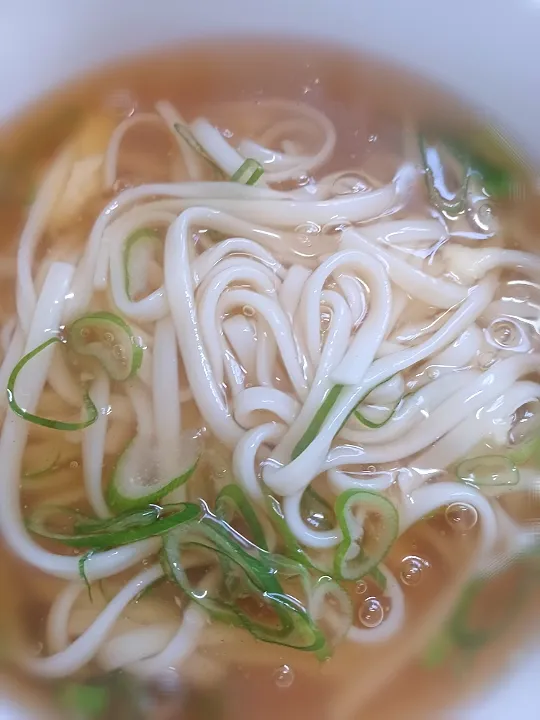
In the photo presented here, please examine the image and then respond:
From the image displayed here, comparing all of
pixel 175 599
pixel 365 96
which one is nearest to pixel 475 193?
pixel 365 96

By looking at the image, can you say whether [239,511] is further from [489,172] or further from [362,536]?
[489,172]

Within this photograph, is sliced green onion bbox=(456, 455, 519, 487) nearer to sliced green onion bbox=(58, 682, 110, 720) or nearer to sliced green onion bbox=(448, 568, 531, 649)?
sliced green onion bbox=(448, 568, 531, 649)

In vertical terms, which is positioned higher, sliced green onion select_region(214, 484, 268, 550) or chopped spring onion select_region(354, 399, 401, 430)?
chopped spring onion select_region(354, 399, 401, 430)

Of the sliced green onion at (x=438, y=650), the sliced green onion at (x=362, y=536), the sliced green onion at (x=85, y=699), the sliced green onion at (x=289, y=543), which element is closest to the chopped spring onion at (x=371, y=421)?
the sliced green onion at (x=362, y=536)

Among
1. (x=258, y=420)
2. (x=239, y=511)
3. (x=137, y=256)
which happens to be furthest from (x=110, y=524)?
(x=137, y=256)

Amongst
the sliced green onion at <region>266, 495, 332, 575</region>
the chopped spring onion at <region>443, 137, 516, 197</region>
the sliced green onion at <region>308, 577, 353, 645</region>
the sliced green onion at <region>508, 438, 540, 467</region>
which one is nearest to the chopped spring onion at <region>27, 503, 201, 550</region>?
the sliced green onion at <region>266, 495, 332, 575</region>

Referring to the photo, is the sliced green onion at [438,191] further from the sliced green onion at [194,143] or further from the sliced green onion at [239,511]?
the sliced green onion at [239,511]
